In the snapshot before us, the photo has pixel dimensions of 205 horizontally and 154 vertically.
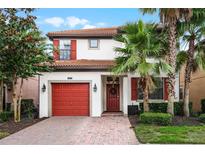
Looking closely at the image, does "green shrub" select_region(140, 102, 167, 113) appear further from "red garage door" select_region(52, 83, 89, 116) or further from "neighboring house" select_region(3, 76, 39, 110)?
"neighboring house" select_region(3, 76, 39, 110)

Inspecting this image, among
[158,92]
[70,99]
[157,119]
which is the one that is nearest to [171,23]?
[157,119]

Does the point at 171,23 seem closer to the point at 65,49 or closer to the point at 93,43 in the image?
the point at 93,43

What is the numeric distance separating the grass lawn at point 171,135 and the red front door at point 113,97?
8.30 meters

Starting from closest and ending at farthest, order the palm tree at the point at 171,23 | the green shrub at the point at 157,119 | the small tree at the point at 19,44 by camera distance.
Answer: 1. the green shrub at the point at 157,119
2. the small tree at the point at 19,44
3. the palm tree at the point at 171,23

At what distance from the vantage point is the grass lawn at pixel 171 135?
12.0 metres

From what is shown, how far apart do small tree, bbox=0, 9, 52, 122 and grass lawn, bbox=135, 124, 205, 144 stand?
21.8 ft

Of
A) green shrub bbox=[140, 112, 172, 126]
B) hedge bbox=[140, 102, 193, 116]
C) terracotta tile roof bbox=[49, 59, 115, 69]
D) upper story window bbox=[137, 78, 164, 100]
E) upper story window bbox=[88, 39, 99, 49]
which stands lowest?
green shrub bbox=[140, 112, 172, 126]

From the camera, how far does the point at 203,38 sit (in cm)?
1955

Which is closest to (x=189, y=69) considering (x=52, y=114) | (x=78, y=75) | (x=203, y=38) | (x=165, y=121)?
(x=203, y=38)

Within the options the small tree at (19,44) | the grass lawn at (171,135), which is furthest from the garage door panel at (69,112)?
the grass lawn at (171,135)

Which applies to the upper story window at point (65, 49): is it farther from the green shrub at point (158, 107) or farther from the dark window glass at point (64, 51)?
the green shrub at point (158, 107)

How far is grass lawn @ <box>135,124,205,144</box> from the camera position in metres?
12.0

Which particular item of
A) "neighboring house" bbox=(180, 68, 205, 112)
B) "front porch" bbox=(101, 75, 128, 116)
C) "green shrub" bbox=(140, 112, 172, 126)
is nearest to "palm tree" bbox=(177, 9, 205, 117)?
"green shrub" bbox=(140, 112, 172, 126)
